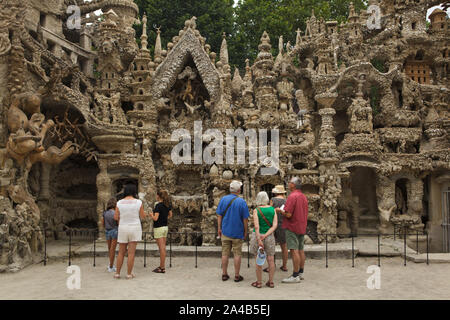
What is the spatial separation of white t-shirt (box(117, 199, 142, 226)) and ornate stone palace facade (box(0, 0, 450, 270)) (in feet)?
15.0

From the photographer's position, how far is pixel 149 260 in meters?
10.4

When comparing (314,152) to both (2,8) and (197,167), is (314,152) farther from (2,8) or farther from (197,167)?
(2,8)

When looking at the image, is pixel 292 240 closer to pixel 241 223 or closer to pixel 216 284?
pixel 241 223

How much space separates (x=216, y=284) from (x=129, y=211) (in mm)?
2332

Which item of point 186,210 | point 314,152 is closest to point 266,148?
point 314,152

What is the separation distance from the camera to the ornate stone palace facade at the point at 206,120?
1226 cm

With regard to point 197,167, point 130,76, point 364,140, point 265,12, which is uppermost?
point 265,12

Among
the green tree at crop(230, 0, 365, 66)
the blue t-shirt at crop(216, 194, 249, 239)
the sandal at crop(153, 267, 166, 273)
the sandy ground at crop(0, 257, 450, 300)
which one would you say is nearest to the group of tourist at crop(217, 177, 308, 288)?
the blue t-shirt at crop(216, 194, 249, 239)

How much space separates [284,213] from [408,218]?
11.0 m

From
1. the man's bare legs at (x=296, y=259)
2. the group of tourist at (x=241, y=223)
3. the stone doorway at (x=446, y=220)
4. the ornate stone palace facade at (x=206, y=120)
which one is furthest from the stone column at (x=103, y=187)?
the stone doorway at (x=446, y=220)

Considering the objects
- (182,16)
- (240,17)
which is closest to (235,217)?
(182,16)

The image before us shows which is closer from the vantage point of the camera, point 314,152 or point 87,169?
point 314,152

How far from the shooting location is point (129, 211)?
7.65 m

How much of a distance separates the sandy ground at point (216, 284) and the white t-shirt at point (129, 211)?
4.13 ft
